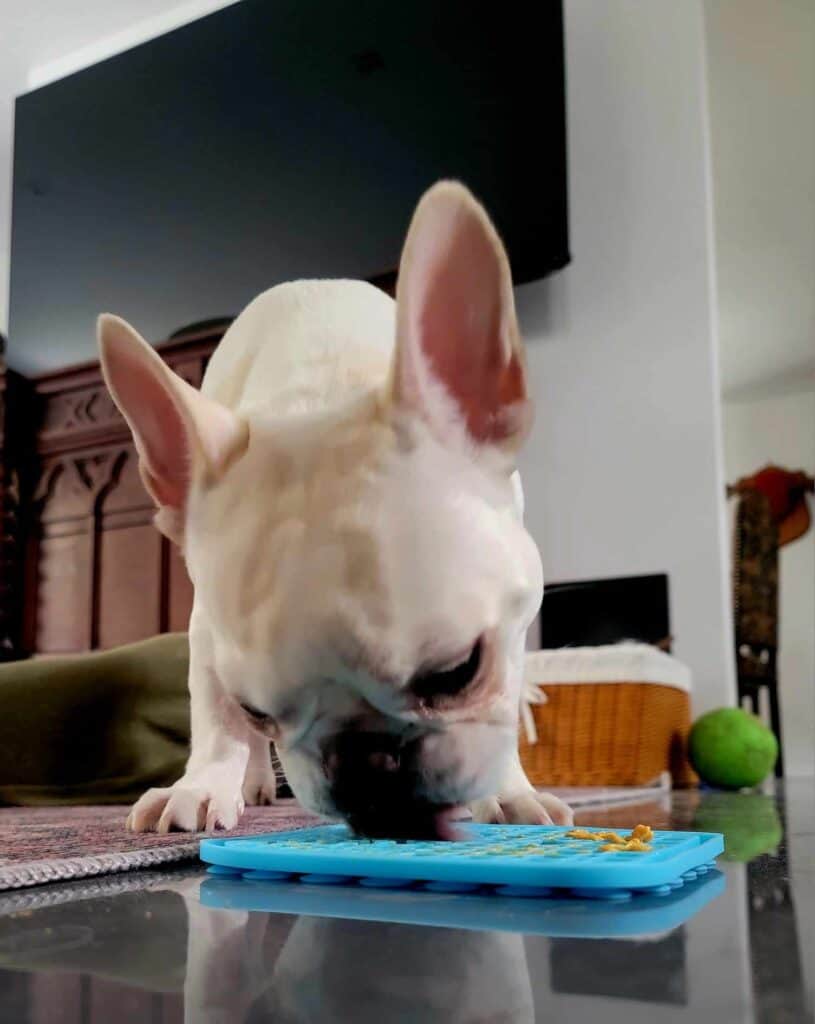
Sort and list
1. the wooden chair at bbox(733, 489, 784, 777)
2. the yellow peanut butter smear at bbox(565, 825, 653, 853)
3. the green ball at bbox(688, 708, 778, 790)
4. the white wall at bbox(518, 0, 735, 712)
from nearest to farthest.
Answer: the yellow peanut butter smear at bbox(565, 825, 653, 853) < the green ball at bbox(688, 708, 778, 790) < the white wall at bbox(518, 0, 735, 712) < the wooden chair at bbox(733, 489, 784, 777)

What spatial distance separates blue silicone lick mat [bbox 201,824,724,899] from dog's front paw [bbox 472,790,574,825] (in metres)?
0.16

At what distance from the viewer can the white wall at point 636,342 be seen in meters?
2.75

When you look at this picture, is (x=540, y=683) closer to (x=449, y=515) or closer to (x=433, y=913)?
(x=449, y=515)

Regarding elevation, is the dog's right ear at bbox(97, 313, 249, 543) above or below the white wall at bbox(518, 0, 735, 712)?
below

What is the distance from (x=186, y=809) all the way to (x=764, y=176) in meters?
3.77

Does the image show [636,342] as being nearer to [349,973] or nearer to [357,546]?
[357,546]

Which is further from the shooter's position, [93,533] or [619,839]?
[93,533]

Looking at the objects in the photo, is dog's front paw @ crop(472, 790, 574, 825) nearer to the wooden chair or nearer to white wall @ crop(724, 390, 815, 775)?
the wooden chair

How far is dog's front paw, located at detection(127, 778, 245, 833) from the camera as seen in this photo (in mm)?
1043

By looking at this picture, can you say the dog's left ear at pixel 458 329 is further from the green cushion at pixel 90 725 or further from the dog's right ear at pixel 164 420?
the green cushion at pixel 90 725

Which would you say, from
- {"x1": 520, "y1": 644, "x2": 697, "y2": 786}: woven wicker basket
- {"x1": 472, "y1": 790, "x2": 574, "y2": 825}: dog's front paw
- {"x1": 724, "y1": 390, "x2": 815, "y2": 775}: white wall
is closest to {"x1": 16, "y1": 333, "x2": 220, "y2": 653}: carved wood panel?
{"x1": 520, "y1": 644, "x2": 697, "y2": 786}: woven wicker basket

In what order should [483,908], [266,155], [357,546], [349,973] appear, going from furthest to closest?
1. [266,155]
2. [357,546]
3. [483,908]
4. [349,973]

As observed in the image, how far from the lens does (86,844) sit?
0.94 m

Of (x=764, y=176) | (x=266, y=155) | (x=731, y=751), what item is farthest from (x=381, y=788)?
(x=764, y=176)
